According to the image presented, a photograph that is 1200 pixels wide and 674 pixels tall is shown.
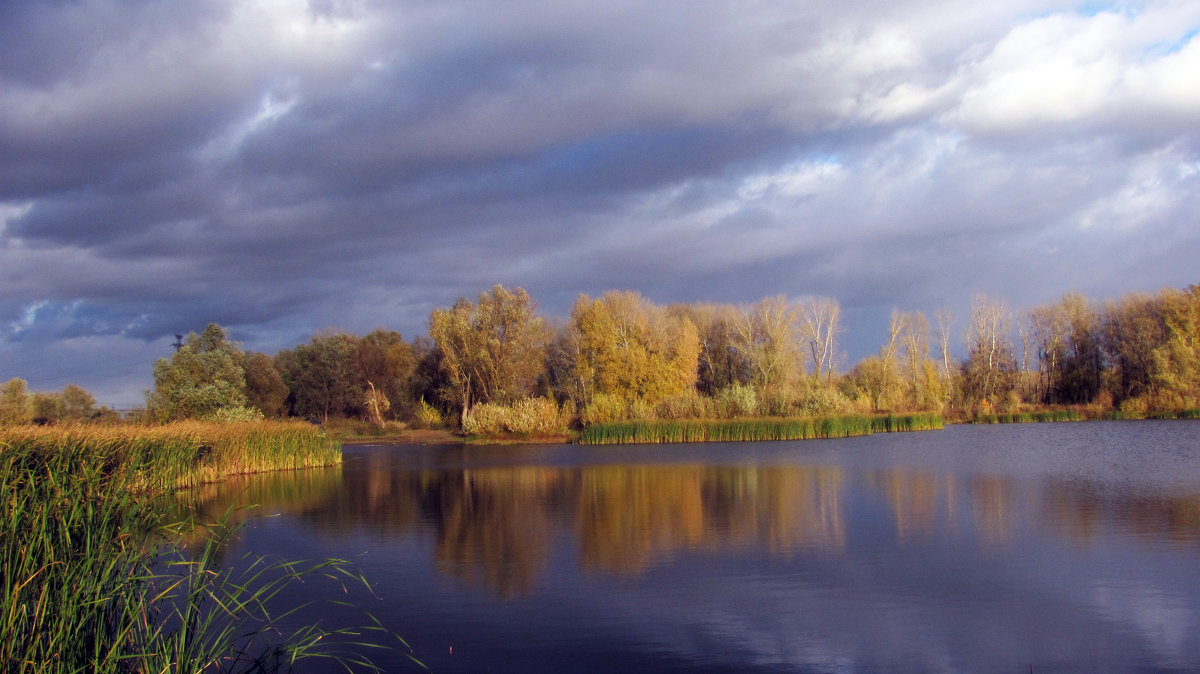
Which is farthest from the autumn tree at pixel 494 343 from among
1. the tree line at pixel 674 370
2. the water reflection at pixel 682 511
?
the water reflection at pixel 682 511

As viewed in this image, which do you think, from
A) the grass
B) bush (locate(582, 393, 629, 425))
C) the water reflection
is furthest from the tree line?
the grass

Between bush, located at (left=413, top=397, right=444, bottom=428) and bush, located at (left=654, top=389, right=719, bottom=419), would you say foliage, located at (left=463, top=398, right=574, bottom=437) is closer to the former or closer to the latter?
bush, located at (left=654, top=389, right=719, bottom=419)

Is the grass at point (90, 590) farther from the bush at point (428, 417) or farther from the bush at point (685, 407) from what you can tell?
the bush at point (428, 417)

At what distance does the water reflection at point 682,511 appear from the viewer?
39.7ft

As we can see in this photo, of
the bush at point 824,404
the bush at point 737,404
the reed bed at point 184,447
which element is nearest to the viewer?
the reed bed at point 184,447

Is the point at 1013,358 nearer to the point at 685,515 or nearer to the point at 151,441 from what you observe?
the point at 685,515

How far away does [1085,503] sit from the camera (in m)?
15.2

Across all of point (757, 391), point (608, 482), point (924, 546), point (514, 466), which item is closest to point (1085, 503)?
point (924, 546)

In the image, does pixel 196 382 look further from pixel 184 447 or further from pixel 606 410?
pixel 606 410

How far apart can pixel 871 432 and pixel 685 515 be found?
26536 mm

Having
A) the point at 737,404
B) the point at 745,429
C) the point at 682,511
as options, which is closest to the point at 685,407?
the point at 737,404

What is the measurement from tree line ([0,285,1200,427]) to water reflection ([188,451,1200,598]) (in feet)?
57.0

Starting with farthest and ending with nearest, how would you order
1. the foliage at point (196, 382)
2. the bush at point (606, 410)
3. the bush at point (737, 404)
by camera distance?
the bush at point (606, 410), the bush at point (737, 404), the foliage at point (196, 382)

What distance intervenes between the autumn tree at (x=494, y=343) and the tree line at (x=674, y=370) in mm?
86
